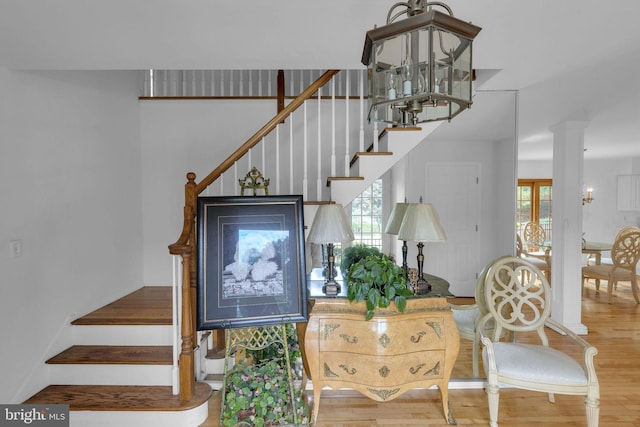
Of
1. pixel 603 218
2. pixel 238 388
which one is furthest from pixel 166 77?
pixel 603 218

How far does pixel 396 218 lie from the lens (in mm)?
2867

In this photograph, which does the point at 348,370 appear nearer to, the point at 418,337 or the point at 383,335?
the point at 383,335

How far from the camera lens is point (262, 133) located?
2838mm

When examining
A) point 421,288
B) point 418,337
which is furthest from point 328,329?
point 421,288

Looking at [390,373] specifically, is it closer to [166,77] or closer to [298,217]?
[298,217]

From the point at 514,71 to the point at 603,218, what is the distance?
6923mm

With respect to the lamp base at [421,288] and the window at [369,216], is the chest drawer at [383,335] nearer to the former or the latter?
the lamp base at [421,288]

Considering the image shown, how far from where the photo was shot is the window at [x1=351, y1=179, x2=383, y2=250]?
10.4 ft

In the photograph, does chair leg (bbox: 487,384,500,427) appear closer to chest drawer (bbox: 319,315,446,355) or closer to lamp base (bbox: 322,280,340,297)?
chest drawer (bbox: 319,315,446,355)

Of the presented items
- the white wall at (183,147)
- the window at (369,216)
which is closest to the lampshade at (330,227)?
the window at (369,216)

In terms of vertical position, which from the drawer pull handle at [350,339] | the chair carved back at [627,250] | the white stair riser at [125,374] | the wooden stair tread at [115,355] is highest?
the chair carved back at [627,250]

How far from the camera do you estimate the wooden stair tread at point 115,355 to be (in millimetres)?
2623

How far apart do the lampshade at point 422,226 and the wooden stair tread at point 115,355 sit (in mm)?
2054

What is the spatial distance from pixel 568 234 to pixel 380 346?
2872mm
